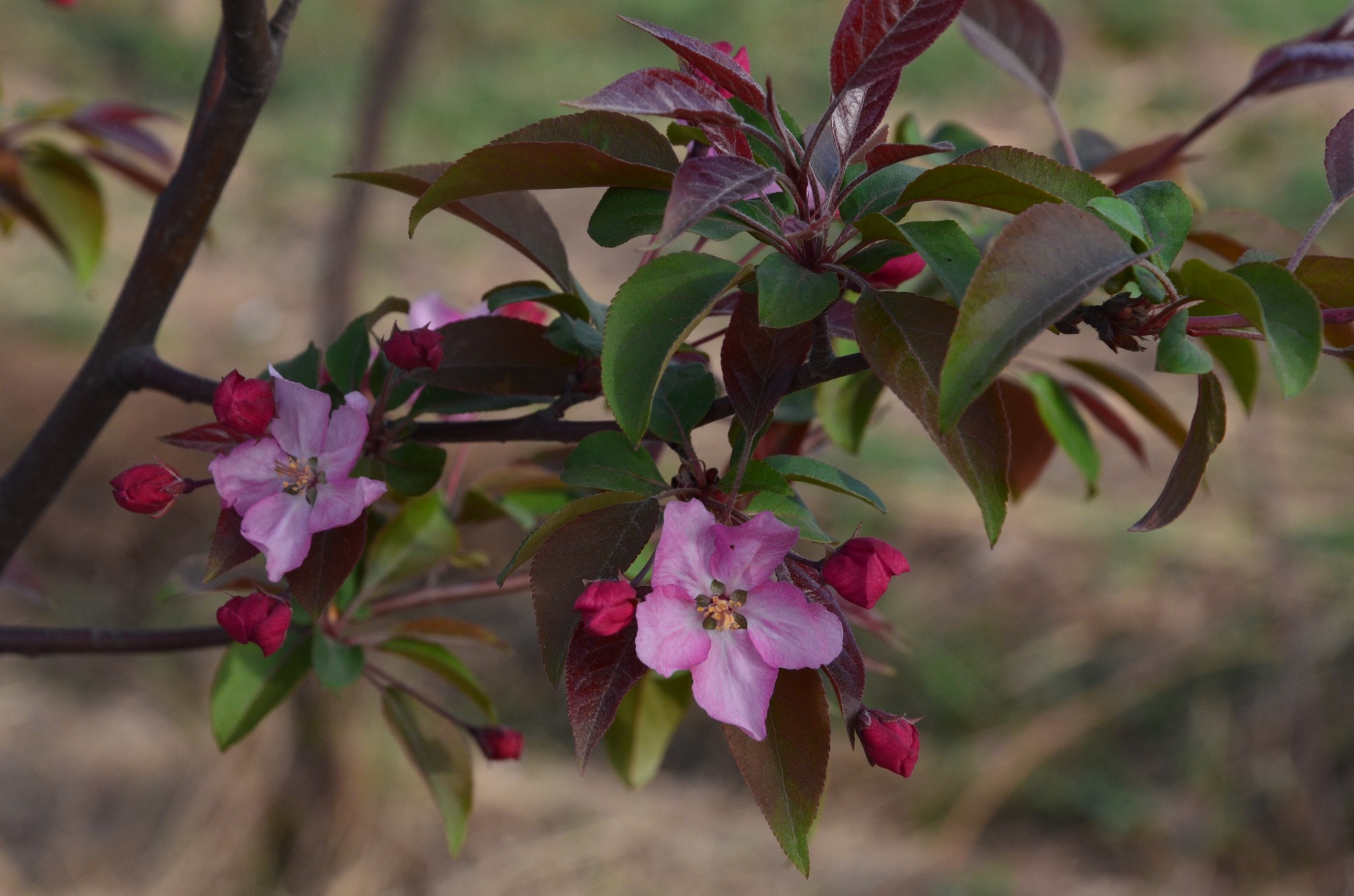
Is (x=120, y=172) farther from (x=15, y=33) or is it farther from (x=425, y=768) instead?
(x=15, y=33)

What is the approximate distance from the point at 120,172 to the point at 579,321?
69 centimetres

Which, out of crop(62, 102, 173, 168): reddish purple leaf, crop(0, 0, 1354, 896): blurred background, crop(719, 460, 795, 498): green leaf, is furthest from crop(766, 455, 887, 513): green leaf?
crop(0, 0, 1354, 896): blurred background

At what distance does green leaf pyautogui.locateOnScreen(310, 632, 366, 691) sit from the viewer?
2.24ft

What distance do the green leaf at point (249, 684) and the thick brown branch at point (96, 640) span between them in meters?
0.04

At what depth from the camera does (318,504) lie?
0.49 meters

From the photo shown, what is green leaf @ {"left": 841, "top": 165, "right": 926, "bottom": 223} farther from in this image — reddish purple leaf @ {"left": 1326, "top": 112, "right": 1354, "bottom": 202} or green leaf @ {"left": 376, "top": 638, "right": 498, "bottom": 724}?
green leaf @ {"left": 376, "top": 638, "right": 498, "bottom": 724}

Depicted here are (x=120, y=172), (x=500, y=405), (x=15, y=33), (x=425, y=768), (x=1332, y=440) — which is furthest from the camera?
(x=15, y=33)

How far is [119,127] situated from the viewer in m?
0.99

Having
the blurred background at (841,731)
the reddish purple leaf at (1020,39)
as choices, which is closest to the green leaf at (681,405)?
the reddish purple leaf at (1020,39)

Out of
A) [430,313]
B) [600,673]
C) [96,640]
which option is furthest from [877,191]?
[96,640]

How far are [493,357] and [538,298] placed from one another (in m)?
0.04

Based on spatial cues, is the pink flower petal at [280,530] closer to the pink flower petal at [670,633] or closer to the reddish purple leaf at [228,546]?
the reddish purple leaf at [228,546]

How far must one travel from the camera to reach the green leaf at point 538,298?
57 cm

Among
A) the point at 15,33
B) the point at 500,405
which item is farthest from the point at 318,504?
the point at 15,33
